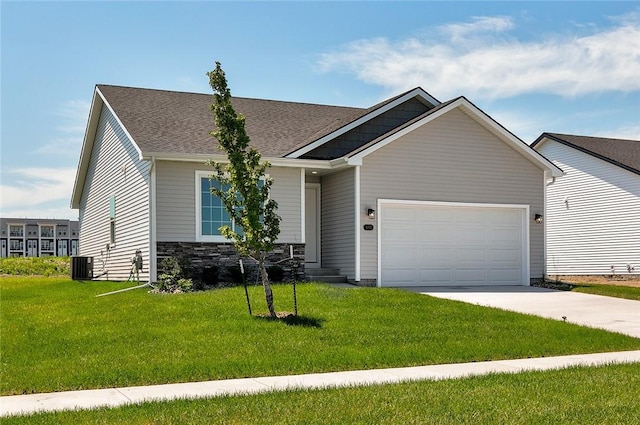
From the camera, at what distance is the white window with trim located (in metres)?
18.2

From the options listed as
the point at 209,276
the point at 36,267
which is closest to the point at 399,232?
the point at 209,276

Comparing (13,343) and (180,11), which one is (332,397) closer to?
(13,343)

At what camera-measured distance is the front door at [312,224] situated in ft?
67.4

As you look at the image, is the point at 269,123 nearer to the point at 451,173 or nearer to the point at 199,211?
the point at 199,211

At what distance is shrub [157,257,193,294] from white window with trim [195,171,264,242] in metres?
0.99

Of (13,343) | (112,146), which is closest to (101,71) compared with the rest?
(112,146)

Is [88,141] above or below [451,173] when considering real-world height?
above

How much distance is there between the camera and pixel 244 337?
10.9 meters

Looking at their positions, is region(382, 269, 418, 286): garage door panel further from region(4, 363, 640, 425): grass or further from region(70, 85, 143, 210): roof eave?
region(4, 363, 640, 425): grass

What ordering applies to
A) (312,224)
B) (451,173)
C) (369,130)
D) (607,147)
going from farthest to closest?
(607,147)
(369,130)
(312,224)
(451,173)

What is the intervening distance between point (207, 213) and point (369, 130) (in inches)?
208

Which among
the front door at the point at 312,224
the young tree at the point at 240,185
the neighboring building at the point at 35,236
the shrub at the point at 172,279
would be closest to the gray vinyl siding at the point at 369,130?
the front door at the point at 312,224

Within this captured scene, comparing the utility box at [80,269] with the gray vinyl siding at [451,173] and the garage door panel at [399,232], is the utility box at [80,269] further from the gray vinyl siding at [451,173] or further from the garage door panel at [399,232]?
the garage door panel at [399,232]

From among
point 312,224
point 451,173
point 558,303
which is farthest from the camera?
point 312,224
